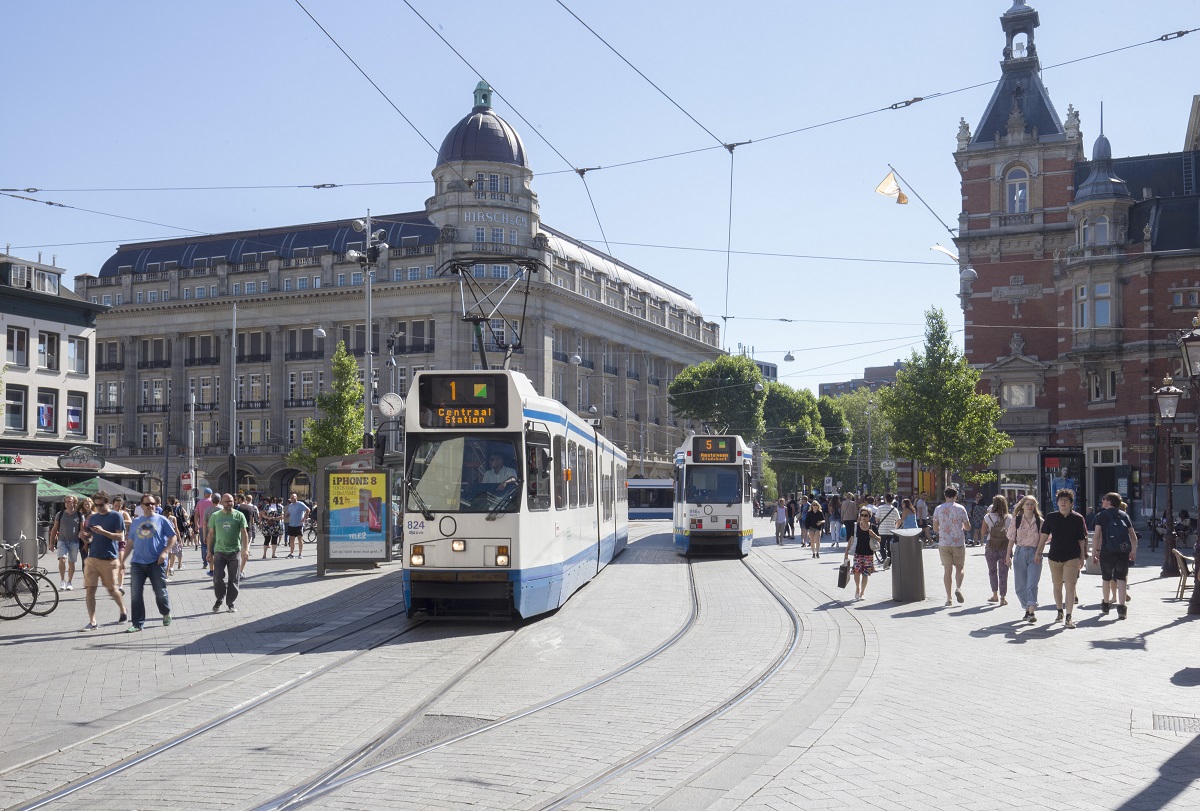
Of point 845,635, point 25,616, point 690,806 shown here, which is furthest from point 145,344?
point 690,806

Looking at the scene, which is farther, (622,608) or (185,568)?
(185,568)

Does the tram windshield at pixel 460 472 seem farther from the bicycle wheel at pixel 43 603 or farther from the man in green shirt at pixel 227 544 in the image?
the bicycle wheel at pixel 43 603

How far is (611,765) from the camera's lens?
7500mm

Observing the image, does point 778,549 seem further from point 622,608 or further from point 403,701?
point 403,701

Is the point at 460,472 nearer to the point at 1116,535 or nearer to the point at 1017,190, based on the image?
the point at 1116,535

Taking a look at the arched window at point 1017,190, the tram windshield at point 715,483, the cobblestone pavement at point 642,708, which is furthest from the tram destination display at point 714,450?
the arched window at point 1017,190

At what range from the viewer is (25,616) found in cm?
1675

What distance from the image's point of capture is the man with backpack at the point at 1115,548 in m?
16.2

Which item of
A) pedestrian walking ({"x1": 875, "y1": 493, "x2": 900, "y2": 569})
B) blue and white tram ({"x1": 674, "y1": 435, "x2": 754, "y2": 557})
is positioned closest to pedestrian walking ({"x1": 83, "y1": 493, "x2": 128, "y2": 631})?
pedestrian walking ({"x1": 875, "y1": 493, "x2": 900, "y2": 569})

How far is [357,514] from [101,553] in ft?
29.7

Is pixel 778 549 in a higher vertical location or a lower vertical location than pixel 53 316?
lower

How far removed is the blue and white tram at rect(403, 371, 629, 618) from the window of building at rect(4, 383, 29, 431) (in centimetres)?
3257

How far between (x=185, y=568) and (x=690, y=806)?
23895 mm

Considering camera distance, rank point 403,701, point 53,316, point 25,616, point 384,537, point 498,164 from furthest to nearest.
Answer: point 498,164 → point 53,316 → point 384,537 → point 25,616 → point 403,701
